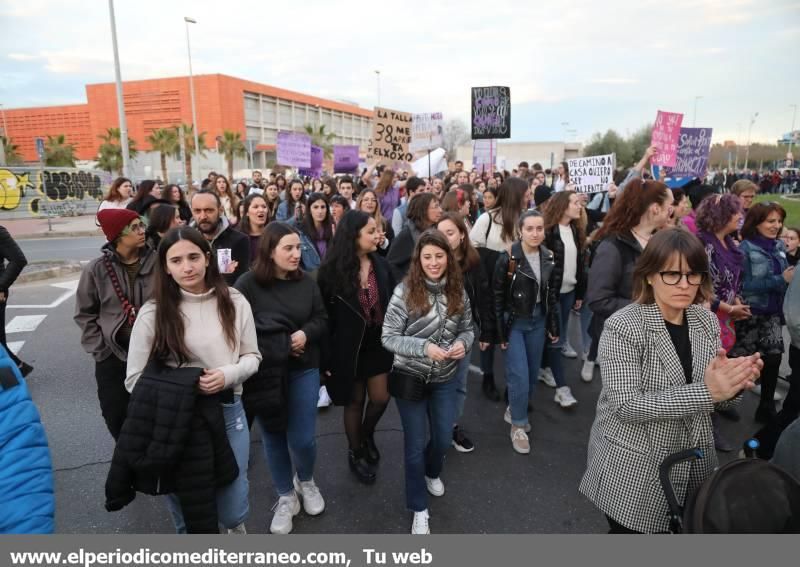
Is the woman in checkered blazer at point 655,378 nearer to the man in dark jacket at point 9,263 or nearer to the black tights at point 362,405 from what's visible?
the black tights at point 362,405

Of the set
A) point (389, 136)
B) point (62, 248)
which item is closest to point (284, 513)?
point (389, 136)

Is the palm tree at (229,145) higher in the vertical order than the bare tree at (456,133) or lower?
lower

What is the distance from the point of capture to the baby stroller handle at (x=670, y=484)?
1820mm

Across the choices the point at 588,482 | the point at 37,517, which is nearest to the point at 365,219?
the point at 588,482

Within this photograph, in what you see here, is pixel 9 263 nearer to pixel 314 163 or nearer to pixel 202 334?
pixel 202 334

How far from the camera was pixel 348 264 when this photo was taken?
3367 millimetres

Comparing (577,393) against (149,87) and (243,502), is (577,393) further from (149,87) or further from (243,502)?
(149,87)

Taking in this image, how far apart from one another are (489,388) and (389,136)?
6509 mm

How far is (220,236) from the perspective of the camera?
4.17 meters

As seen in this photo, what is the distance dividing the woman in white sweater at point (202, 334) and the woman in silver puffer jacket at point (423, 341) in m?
0.85

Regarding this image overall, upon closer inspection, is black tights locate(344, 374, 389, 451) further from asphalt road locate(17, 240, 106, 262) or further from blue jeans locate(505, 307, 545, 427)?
asphalt road locate(17, 240, 106, 262)

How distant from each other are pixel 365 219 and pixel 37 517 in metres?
2.38

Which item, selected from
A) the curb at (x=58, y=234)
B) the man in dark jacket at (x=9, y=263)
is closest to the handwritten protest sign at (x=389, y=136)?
the man in dark jacket at (x=9, y=263)

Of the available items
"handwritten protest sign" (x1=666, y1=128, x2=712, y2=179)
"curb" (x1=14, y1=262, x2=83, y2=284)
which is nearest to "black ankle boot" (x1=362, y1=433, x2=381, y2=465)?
"handwritten protest sign" (x1=666, y1=128, x2=712, y2=179)
